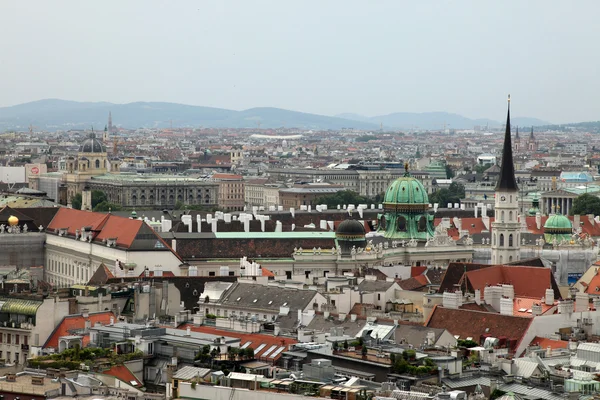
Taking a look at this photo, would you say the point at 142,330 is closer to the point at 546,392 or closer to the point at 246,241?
the point at 546,392

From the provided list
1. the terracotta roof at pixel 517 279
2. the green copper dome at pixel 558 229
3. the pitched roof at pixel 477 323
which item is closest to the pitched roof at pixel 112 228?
the terracotta roof at pixel 517 279

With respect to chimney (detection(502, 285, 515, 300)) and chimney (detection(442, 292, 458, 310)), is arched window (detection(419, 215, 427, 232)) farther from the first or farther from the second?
chimney (detection(442, 292, 458, 310))

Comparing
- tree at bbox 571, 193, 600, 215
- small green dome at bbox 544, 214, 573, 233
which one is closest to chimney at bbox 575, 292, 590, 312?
small green dome at bbox 544, 214, 573, 233

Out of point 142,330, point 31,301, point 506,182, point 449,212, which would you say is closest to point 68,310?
point 31,301

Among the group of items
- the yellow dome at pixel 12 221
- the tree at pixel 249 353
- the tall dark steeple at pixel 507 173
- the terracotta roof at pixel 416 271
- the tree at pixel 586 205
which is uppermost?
the tall dark steeple at pixel 507 173

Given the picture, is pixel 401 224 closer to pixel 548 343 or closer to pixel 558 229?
pixel 558 229

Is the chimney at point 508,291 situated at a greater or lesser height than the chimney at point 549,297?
lesser

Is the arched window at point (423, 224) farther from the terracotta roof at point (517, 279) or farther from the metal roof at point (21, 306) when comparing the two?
the metal roof at point (21, 306)
